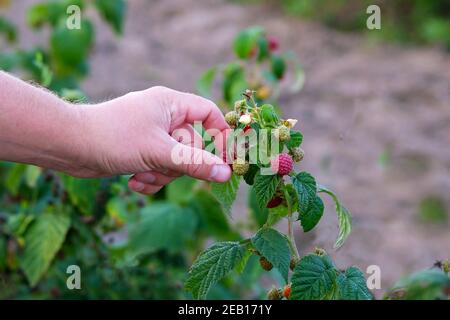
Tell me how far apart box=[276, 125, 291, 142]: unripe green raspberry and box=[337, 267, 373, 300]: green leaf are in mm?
225

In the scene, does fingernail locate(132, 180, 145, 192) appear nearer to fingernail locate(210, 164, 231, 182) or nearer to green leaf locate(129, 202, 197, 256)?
fingernail locate(210, 164, 231, 182)

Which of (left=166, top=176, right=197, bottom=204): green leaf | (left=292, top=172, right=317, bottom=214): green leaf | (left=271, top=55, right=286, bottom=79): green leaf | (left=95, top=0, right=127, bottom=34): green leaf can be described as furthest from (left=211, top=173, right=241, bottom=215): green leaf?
(left=95, top=0, right=127, bottom=34): green leaf

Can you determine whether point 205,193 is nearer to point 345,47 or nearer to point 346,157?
point 346,157

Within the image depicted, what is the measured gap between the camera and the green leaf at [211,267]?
1.27 m

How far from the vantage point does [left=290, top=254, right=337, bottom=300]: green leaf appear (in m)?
1.21

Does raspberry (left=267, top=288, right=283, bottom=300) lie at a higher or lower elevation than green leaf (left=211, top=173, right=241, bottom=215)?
lower

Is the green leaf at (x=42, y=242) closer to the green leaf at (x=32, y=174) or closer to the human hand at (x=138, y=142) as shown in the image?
the green leaf at (x=32, y=174)

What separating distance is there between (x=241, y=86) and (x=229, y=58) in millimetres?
2901

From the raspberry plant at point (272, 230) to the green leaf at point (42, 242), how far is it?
0.81 m

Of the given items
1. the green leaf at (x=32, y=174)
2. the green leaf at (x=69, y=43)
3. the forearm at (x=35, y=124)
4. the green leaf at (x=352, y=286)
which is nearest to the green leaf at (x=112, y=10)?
the green leaf at (x=69, y=43)

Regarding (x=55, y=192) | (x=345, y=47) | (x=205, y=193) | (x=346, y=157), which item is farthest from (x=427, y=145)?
(x=55, y=192)

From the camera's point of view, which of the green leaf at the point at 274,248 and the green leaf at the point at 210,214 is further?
the green leaf at the point at 210,214

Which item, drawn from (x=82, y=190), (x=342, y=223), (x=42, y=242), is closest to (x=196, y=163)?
(x=342, y=223)

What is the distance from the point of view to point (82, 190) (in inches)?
77.8
